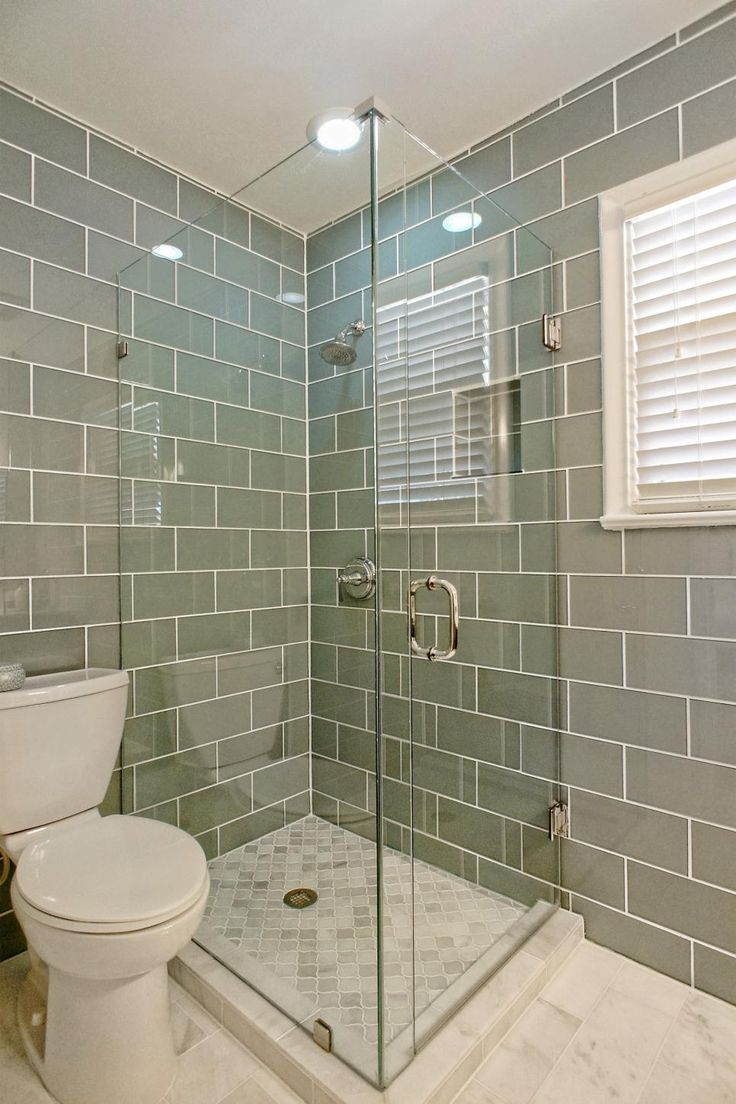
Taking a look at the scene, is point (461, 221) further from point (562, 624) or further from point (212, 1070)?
point (212, 1070)

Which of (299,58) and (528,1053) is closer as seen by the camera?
(528,1053)

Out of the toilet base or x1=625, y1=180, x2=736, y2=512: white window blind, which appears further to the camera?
x1=625, y1=180, x2=736, y2=512: white window blind

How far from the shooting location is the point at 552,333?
1813 mm

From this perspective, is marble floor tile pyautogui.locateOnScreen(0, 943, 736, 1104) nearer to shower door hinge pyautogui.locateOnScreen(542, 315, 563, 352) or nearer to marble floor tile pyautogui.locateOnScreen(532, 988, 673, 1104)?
marble floor tile pyautogui.locateOnScreen(532, 988, 673, 1104)

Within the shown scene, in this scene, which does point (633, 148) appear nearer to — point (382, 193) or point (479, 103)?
point (479, 103)

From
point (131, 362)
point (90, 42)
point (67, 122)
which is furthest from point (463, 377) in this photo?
point (67, 122)

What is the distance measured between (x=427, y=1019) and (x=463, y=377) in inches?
60.6

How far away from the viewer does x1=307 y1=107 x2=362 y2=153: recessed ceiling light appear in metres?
1.35

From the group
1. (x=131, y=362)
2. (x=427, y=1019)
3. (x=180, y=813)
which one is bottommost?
(x=427, y=1019)

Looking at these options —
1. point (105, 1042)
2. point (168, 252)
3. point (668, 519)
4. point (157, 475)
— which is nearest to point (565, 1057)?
point (105, 1042)

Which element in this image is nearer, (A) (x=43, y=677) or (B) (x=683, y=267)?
(B) (x=683, y=267)

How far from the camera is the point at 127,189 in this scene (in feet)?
6.65

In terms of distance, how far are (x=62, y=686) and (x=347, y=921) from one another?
3.08 feet

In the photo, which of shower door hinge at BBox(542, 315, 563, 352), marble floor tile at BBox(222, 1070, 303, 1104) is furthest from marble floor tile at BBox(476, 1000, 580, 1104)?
shower door hinge at BBox(542, 315, 563, 352)
